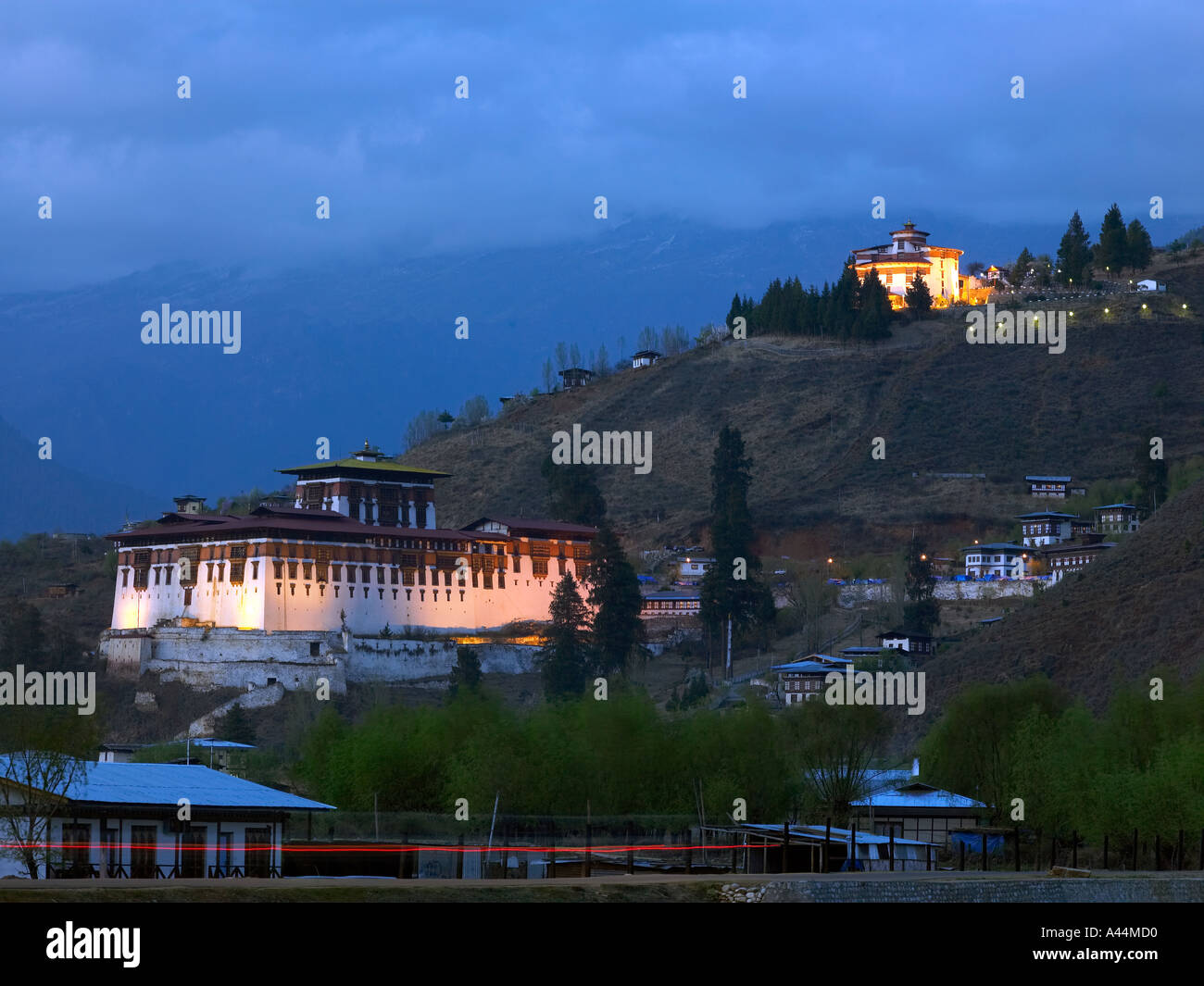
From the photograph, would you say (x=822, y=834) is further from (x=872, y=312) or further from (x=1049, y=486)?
(x=872, y=312)

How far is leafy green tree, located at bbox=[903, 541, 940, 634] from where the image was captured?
382 ft

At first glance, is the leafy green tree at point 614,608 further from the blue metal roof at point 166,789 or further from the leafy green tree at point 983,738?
the blue metal roof at point 166,789

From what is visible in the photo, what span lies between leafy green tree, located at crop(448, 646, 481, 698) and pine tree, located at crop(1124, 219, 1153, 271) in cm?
8652

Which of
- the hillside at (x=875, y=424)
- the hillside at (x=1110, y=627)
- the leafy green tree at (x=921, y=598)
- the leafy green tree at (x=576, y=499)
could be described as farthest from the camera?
the hillside at (x=875, y=424)

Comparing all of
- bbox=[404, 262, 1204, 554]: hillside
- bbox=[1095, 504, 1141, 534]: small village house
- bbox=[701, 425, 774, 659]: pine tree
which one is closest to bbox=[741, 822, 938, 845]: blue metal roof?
bbox=[701, 425, 774, 659]: pine tree

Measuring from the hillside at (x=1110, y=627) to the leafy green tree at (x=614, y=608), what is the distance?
19.2 m

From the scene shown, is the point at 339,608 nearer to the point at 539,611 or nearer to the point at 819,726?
the point at 539,611

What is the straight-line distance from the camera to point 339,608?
402 feet

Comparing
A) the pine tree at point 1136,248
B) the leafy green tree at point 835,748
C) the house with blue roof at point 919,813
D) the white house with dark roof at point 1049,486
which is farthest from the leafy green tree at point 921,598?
→ the pine tree at point 1136,248

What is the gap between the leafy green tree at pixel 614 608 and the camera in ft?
382

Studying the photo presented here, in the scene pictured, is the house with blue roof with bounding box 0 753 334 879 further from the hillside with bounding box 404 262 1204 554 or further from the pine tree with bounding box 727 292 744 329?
the pine tree with bounding box 727 292 744 329

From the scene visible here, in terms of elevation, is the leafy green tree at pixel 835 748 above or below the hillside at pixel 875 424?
below

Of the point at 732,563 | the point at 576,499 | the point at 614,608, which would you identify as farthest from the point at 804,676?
the point at 576,499

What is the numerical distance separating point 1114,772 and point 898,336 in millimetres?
121704
